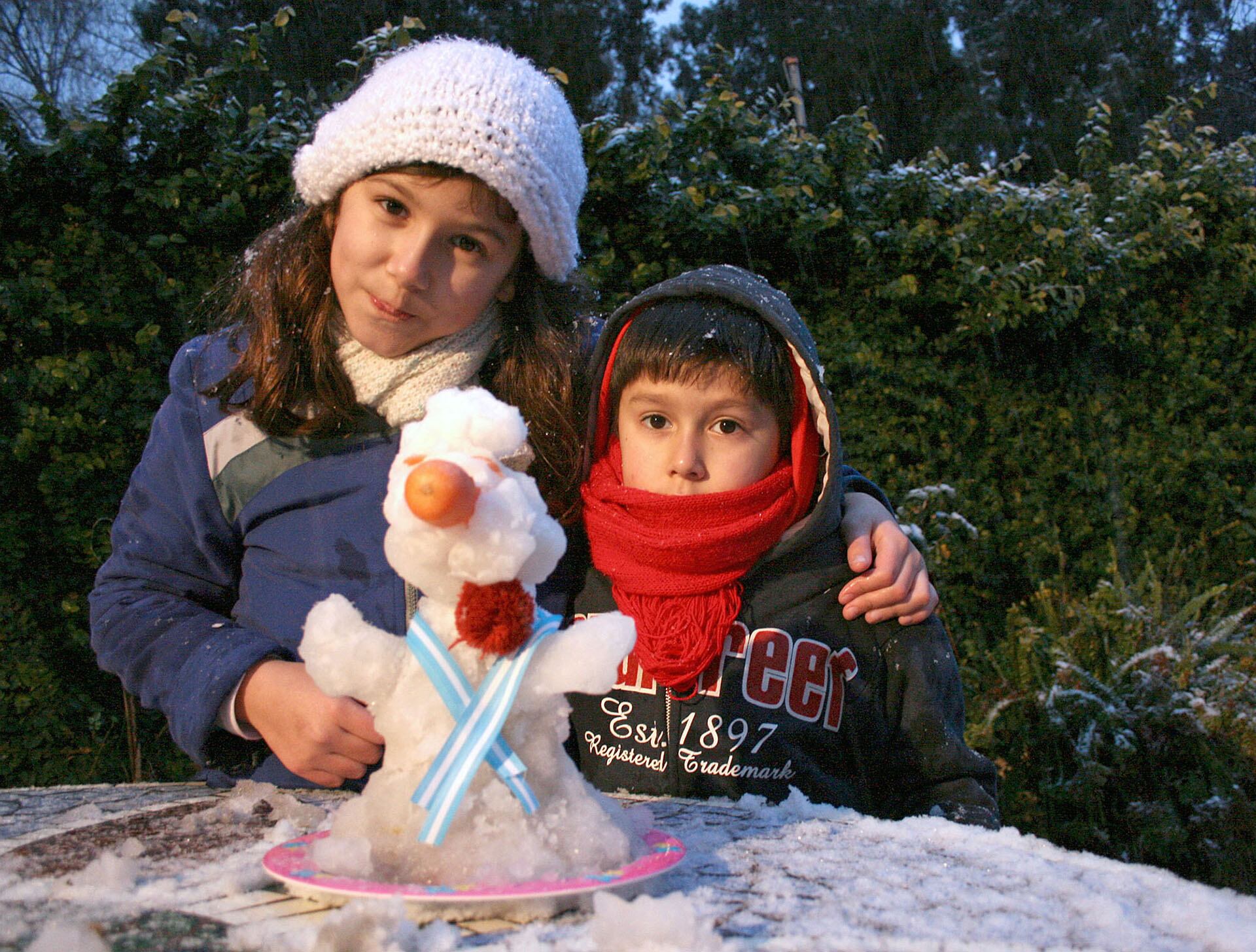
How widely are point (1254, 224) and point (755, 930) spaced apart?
721 cm

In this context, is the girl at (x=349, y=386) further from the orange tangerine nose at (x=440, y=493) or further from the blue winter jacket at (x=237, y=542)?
the orange tangerine nose at (x=440, y=493)

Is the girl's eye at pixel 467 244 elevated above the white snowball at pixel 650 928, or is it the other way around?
the girl's eye at pixel 467 244

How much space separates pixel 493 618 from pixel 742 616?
3.52 feet

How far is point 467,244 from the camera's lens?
1.78 metres

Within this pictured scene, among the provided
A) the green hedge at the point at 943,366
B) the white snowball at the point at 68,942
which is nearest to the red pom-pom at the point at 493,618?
the white snowball at the point at 68,942

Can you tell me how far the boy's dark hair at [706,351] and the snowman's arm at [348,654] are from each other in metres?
1.07

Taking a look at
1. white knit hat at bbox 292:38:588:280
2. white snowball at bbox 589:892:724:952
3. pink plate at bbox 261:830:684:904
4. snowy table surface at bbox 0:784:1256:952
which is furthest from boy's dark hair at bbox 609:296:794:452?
white snowball at bbox 589:892:724:952

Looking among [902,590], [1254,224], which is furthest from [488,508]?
[1254,224]

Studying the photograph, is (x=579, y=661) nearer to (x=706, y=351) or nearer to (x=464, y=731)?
(x=464, y=731)

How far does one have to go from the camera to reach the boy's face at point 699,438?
194 cm

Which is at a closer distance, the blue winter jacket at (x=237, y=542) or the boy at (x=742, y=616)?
the blue winter jacket at (x=237, y=542)

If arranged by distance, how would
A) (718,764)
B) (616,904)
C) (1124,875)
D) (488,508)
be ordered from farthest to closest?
1. (718,764)
2. (1124,875)
3. (488,508)
4. (616,904)

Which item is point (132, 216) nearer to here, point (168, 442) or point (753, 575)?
point (168, 442)

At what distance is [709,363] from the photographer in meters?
1.98
